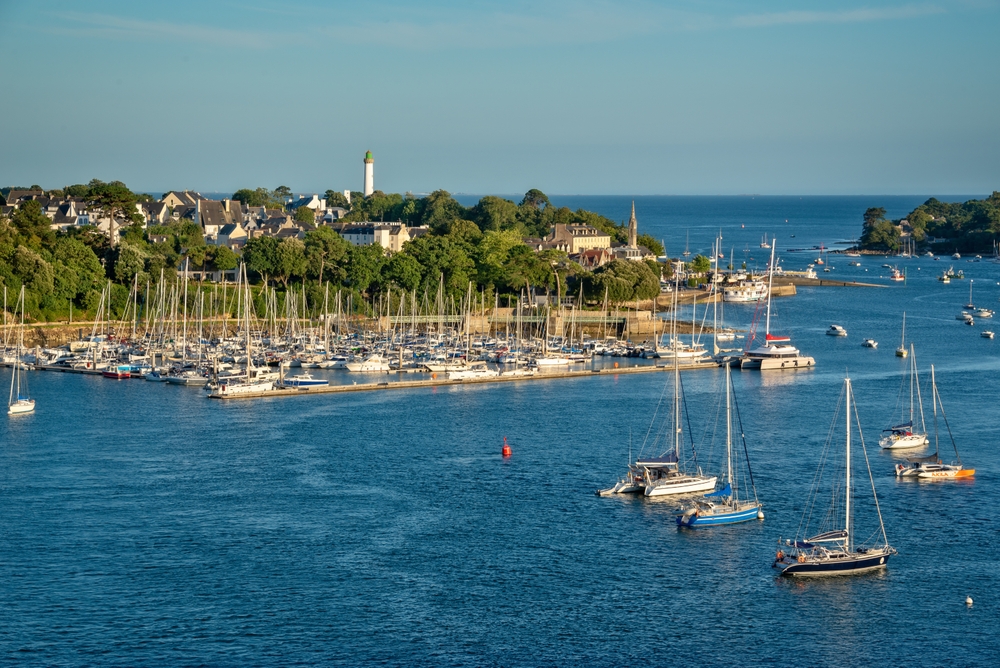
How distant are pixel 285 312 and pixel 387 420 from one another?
23897mm

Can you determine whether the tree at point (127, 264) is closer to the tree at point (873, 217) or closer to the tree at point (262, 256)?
the tree at point (262, 256)

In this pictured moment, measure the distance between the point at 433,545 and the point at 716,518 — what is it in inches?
270

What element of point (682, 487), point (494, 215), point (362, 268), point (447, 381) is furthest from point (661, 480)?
point (494, 215)

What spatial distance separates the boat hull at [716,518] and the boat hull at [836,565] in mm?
3022

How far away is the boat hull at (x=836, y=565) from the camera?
2600 cm

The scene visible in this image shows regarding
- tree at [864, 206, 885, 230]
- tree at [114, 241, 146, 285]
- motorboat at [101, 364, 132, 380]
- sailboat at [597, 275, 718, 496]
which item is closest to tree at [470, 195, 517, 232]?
tree at [114, 241, 146, 285]

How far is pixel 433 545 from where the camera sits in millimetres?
27781

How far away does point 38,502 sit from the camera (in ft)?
100

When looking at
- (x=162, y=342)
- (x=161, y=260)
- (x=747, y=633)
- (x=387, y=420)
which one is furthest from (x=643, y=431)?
(x=161, y=260)

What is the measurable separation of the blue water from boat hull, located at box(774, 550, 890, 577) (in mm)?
435

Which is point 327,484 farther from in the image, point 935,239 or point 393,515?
point 935,239

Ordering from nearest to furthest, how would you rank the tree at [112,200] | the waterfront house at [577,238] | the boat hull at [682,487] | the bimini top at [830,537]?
the bimini top at [830,537] → the boat hull at [682,487] → the tree at [112,200] → the waterfront house at [577,238]

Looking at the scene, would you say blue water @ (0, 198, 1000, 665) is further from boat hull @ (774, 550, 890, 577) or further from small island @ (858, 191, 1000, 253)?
small island @ (858, 191, 1000, 253)

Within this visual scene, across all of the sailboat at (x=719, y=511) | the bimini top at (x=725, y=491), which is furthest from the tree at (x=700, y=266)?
the sailboat at (x=719, y=511)
